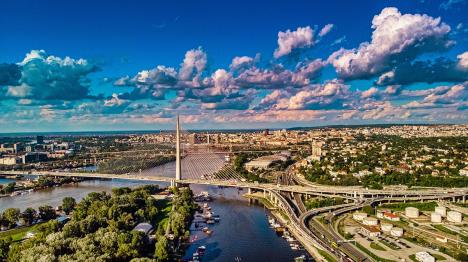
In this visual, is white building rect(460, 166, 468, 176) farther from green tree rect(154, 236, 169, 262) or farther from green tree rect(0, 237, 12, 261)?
green tree rect(0, 237, 12, 261)

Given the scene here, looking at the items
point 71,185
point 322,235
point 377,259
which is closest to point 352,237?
point 322,235

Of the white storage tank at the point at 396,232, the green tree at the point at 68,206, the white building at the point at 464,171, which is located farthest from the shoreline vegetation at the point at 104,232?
the white building at the point at 464,171

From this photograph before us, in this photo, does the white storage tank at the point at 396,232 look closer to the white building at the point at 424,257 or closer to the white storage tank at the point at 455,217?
the white building at the point at 424,257

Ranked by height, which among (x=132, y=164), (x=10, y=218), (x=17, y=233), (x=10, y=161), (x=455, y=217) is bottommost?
(x=17, y=233)

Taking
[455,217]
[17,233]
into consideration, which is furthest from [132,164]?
A: [455,217]

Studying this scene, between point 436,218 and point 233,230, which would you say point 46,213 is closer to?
point 233,230

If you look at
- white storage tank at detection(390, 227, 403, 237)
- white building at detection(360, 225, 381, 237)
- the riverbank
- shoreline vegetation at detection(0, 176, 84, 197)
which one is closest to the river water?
the riverbank

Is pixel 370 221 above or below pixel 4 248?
below

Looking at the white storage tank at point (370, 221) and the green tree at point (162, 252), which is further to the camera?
the white storage tank at point (370, 221)
